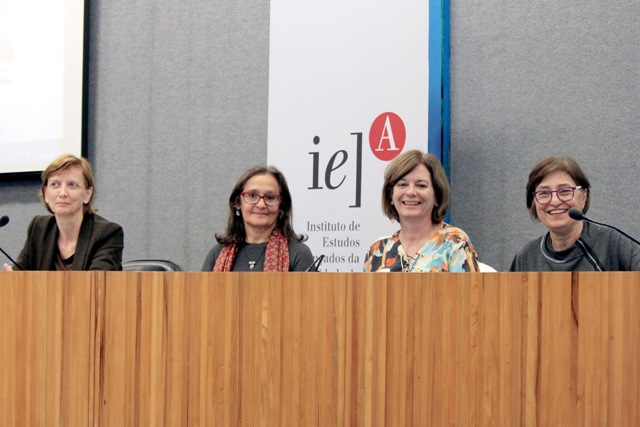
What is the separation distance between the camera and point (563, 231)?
247 centimetres

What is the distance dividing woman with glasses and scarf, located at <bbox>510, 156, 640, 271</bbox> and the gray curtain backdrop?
1.93ft

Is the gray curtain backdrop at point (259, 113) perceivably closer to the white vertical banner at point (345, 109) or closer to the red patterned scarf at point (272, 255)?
the white vertical banner at point (345, 109)

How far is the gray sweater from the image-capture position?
240cm

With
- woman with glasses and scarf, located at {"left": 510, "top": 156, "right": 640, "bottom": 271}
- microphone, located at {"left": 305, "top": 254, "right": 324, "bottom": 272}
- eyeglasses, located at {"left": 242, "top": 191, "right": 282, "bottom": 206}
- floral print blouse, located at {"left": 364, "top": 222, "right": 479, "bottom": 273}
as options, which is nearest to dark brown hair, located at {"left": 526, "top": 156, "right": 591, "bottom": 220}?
woman with glasses and scarf, located at {"left": 510, "top": 156, "right": 640, "bottom": 271}

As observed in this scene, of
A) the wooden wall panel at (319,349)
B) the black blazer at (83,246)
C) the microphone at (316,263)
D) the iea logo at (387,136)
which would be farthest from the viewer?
the iea logo at (387,136)

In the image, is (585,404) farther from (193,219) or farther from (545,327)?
(193,219)

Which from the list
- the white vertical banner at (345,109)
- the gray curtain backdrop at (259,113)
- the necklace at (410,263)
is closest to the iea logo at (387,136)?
the white vertical banner at (345,109)

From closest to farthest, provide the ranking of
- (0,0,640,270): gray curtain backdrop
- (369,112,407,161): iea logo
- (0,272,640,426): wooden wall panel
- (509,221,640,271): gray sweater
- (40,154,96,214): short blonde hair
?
(0,272,640,426): wooden wall panel
(509,221,640,271): gray sweater
(40,154,96,214): short blonde hair
(0,0,640,270): gray curtain backdrop
(369,112,407,161): iea logo

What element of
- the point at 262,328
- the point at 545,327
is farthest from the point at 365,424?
the point at 545,327

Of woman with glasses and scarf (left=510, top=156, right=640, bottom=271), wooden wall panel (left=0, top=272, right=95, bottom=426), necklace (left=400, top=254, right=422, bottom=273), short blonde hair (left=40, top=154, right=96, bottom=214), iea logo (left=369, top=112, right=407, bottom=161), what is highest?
iea logo (left=369, top=112, right=407, bottom=161)

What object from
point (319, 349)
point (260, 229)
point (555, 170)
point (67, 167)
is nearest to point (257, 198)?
point (260, 229)

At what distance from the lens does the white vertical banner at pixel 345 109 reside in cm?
325

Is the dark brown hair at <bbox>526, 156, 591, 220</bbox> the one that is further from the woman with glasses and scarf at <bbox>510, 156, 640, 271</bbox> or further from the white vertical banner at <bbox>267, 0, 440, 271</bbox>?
the white vertical banner at <bbox>267, 0, 440, 271</bbox>

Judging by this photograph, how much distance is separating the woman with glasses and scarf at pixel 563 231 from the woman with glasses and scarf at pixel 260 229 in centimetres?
73
